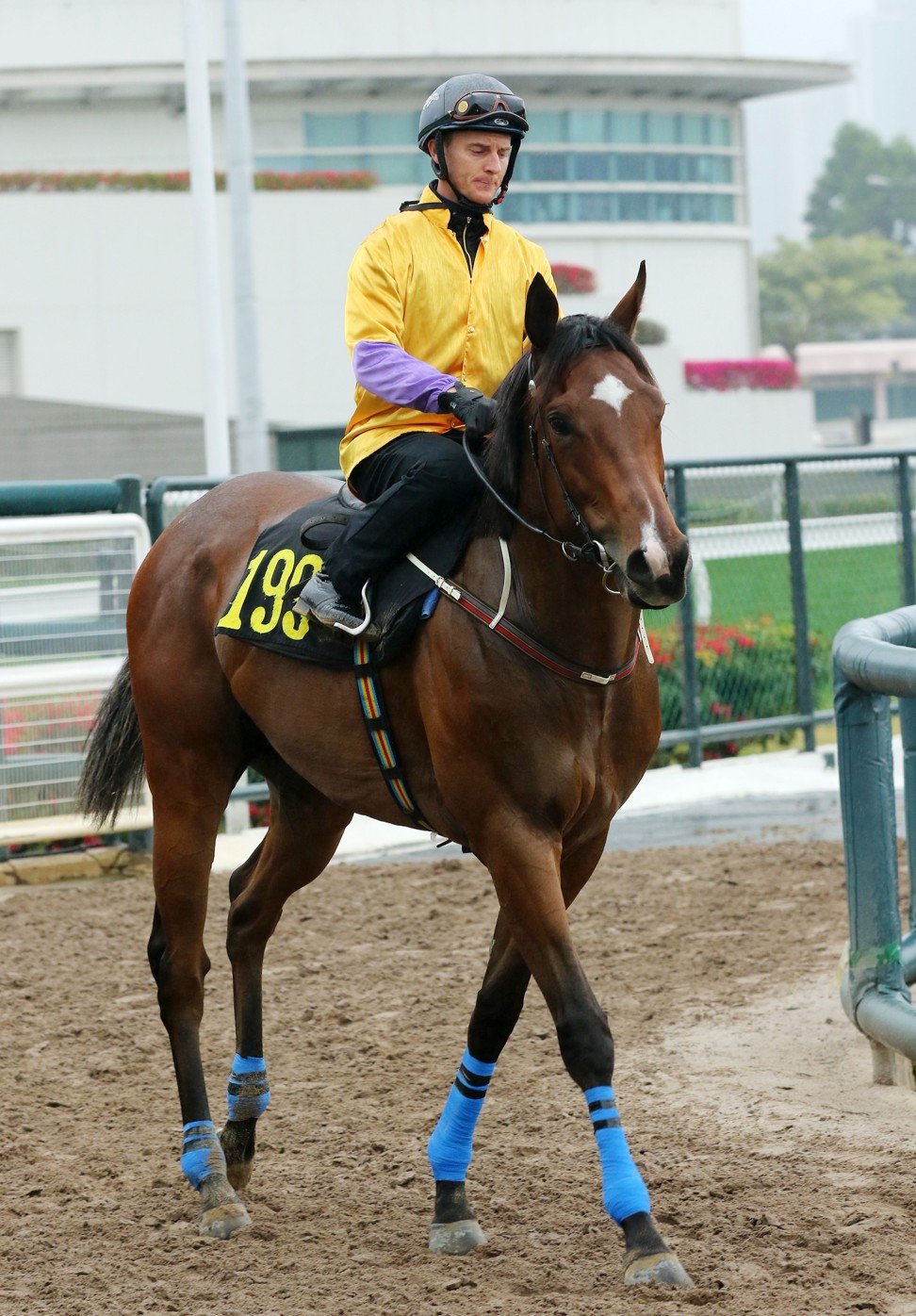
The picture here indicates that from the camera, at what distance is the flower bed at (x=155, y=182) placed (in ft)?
96.5

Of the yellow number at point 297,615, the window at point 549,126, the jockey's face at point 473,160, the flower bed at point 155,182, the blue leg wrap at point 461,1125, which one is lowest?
the blue leg wrap at point 461,1125

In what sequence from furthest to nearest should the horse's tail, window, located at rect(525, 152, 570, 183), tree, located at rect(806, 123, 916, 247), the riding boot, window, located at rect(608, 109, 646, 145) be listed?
tree, located at rect(806, 123, 916, 247)
window, located at rect(608, 109, 646, 145)
window, located at rect(525, 152, 570, 183)
the horse's tail
the riding boot

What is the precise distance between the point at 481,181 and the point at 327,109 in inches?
1363

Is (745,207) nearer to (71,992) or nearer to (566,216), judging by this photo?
(566,216)

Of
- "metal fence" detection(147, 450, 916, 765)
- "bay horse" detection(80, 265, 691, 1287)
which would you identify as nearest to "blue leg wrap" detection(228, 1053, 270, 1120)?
"bay horse" detection(80, 265, 691, 1287)

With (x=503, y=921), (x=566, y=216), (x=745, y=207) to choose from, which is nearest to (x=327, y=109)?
(x=566, y=216)

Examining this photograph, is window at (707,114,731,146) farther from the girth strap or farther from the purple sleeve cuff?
the girth strap

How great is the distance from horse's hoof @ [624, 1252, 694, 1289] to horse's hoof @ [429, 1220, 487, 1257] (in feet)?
1.58

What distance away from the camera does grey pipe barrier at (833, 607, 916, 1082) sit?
4621mm

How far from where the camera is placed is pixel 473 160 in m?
4.02

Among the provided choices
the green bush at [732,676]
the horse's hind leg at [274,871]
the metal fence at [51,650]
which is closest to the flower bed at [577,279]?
the green bush at [732,676]

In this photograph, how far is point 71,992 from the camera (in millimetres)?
6238

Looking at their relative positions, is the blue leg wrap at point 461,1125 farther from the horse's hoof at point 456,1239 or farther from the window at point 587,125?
the window at point 587,125

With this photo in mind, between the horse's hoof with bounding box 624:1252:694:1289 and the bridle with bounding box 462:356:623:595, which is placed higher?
the bridle with bounding box 462:356:623:595
